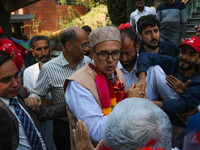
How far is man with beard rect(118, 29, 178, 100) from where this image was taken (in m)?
2.25

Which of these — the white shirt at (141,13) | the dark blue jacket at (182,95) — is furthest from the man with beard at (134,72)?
the white shirt at (141,13)

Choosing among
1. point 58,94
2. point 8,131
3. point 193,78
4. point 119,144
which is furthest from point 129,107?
point 58,94

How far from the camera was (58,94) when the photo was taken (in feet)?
8.68

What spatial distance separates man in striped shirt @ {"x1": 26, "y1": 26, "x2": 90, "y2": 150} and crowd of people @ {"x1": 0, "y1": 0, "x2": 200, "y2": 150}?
1 cm

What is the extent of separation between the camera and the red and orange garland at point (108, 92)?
164cm

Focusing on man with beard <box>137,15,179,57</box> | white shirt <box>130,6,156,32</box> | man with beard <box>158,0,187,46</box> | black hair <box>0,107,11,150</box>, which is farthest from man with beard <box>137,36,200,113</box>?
man with beard <box>158,0,187,46</box>

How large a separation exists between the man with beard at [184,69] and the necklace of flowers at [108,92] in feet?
1.50

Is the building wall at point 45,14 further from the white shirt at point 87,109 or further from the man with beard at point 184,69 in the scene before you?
the white shirt at point 87,109

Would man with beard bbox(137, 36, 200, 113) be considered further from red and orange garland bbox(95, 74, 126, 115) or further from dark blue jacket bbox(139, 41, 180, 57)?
dark blue jacket bbox(139, 41, 180, 57)

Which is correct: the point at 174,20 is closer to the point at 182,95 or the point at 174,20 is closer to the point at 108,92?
the point at 182,95

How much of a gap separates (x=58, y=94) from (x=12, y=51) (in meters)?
1.45

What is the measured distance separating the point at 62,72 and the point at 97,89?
1.18 m

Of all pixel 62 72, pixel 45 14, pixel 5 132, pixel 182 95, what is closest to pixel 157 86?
pixel 182 95

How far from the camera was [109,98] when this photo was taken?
1668 millimetres
